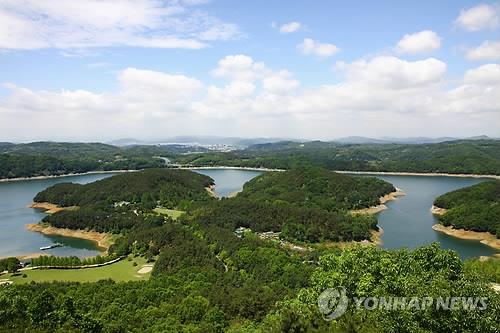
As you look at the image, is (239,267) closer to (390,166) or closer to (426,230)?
(426,230)

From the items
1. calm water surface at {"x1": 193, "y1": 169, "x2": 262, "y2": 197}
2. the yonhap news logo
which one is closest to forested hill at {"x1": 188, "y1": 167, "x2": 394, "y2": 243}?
calm water surface at {"x1": 193, "y1": 169, "x2": 262, "y2": 197}

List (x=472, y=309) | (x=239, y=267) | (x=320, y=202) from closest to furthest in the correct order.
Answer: (x=472, y=309), (x=239, y=267), (x=320, y=202)

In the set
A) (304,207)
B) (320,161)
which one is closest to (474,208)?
(304,207)

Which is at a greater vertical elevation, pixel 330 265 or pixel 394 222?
pixel 330 265

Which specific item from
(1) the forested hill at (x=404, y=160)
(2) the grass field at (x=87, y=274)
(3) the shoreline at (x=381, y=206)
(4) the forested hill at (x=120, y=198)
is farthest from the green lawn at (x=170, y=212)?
(1) the forested hill at (x=404, y=160)

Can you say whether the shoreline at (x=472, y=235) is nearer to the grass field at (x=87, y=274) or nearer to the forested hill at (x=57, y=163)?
the grass field at (x=87, y=274)

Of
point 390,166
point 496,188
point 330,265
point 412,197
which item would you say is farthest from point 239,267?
point 390,166
